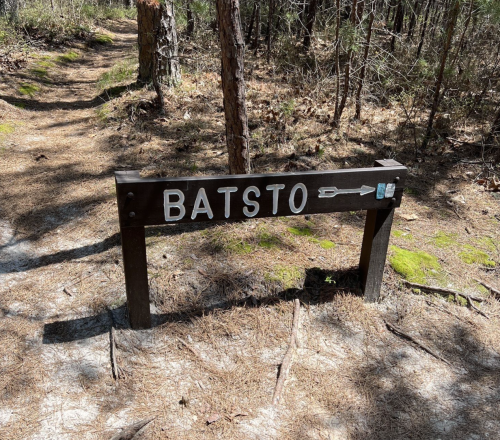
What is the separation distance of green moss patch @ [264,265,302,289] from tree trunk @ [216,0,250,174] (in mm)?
1243

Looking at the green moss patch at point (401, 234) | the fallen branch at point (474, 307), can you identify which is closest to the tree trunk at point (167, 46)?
the green moss patch at point (401, 234)

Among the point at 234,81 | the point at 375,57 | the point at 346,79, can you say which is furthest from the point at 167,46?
the point at 234,81

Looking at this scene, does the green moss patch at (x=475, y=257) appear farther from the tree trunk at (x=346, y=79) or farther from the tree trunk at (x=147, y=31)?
the tree trunk at (x=147, y=31)

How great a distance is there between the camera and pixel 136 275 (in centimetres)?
334

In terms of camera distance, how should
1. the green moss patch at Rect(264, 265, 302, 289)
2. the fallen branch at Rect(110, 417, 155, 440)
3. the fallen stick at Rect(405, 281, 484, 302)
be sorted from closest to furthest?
1. the fallen branch at Rect(110, 417, 155, 440)
2. the green moss patch at Rect(264, 265, 302, 289)
3. the fallen stick at Rect(405, 281, 484, 302)

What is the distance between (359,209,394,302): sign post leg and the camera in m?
3.76

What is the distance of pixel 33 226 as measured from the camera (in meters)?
4.98

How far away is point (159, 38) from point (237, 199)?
21.1 feet

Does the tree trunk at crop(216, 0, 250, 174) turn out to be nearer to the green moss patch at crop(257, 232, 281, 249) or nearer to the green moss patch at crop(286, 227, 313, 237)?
the green moss patch at crop(257, 232, 281, 249)

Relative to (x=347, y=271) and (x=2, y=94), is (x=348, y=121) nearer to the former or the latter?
(x=347, y=271)

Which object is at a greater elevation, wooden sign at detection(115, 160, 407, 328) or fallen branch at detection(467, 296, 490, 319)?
wooden sign at detection(115, 160, 407, 328)

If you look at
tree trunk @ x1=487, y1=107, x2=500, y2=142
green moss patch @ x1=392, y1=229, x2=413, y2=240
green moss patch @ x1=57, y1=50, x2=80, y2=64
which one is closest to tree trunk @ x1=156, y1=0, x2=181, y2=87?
green moss patch @ x1=392, y1=229, x2=413, y2=240

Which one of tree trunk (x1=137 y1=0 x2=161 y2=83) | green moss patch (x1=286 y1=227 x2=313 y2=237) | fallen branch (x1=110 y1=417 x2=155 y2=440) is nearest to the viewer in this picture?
fallen branch (x1=110 y1=417 x2=155 y2=440)

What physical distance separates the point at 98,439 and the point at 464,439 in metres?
2.39
